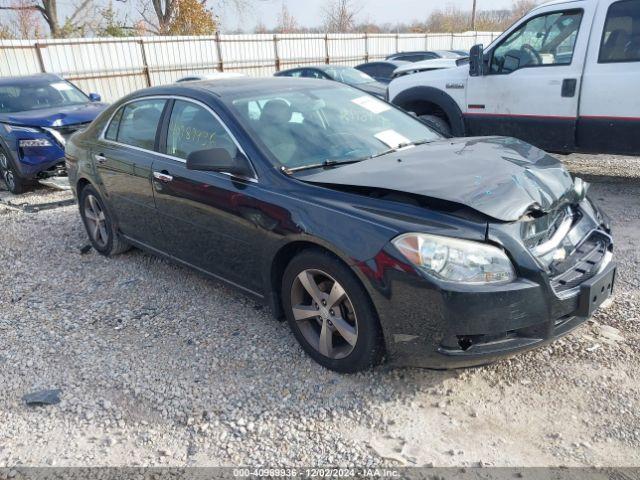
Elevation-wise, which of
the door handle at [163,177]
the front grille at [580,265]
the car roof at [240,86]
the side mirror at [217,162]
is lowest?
the front grille at [580,265]

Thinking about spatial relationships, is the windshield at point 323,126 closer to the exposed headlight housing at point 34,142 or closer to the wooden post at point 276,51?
the exposed headlight housing at point 34,142

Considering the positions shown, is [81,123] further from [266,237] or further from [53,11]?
[53,11]

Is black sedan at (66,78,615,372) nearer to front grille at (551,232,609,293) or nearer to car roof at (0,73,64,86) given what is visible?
front grille at (551,232,609,293)

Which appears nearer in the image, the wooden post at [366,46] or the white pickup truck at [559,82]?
the white pickup truck at [559,82]

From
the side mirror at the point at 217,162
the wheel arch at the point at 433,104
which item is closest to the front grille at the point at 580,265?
the side mirror at the point at 217,162

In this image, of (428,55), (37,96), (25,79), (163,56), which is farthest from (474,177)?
(163,56)

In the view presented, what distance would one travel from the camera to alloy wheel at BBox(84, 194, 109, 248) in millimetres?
5207

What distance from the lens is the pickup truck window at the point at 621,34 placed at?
18.5 feet

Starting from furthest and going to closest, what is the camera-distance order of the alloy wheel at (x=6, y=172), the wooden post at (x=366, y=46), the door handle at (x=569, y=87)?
the wooden post at (x=366, y=46)
the alloy wheel at (x=6, y=172)
the door handle at (x=569, y=87)

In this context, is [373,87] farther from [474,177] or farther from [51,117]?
[474,177]

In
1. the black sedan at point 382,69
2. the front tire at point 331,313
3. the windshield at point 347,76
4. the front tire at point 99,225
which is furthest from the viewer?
the black sedan at point 382,69

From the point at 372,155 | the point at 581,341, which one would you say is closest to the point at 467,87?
the point at 372,155

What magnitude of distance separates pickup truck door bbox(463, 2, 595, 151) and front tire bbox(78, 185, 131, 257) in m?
4.57

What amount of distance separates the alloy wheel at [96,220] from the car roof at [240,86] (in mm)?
1323
